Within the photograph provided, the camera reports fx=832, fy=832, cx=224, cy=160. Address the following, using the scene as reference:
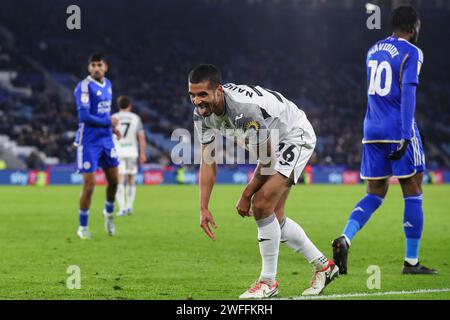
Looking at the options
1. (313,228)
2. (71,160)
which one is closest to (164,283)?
(313,228)

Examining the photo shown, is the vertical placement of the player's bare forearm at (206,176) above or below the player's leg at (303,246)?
above

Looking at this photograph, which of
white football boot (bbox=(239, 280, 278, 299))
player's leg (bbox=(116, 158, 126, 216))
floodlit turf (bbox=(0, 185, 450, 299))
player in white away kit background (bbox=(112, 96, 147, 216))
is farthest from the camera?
player in white away kit background (bbox=(112, 96, 147, 216))

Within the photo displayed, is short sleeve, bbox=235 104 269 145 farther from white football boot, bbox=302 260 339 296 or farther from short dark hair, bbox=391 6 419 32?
short dark hair, bbox=391 6 419 32

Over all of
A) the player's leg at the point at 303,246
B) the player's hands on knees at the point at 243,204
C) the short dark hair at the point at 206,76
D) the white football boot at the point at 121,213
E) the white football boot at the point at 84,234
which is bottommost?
the white football boot at the point at 121,213

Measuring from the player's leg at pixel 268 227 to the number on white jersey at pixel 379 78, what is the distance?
197 centimetres

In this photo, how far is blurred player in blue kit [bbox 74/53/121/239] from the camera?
39.4ft

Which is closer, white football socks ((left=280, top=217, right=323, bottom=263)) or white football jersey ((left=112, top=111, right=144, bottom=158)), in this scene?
white football socks ((left=280, top=217, right=323, bottom=263))

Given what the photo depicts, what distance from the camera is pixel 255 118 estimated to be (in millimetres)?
6266

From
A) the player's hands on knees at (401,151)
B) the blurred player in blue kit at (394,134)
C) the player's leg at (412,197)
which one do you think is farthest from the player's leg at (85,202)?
the player's hands on knees at (401,151)

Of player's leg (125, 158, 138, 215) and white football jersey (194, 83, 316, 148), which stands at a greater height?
white football jersey (194, 83, 316, 148)

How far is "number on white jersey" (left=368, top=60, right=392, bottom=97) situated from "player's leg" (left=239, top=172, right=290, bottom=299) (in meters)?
1.97

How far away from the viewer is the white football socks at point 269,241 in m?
6.67

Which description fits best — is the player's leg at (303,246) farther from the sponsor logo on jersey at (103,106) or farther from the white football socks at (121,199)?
the white football socks at (121,199)

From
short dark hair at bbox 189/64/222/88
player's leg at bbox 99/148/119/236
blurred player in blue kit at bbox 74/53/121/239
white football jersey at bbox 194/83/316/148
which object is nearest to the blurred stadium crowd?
player's leg at bbox 99/148/119/236
